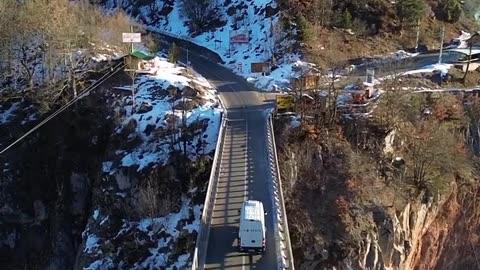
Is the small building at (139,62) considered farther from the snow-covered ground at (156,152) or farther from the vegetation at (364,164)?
the vegetation at (364,164)

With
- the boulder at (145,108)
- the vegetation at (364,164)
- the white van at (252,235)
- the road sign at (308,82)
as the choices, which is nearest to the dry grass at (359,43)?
the road sign at (308,82)

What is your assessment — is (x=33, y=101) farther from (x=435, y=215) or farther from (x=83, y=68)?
(x=435, y=215)

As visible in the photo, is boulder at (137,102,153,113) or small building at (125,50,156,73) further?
small building at (125,50,156,73)

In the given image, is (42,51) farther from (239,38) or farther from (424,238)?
(424,238)

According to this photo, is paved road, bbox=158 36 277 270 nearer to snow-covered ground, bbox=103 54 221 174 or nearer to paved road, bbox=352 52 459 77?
snow-covered ground, bbox=103 54 221 174

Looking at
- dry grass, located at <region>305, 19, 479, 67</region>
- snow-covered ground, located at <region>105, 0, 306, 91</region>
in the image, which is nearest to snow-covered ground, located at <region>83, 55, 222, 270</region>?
snow-covered ground, located at <region>105, 0, 306, 91</region>

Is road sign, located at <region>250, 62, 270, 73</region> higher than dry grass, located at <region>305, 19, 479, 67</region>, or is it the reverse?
dry grass, located at <region>305, 19, 479, 67</region>
